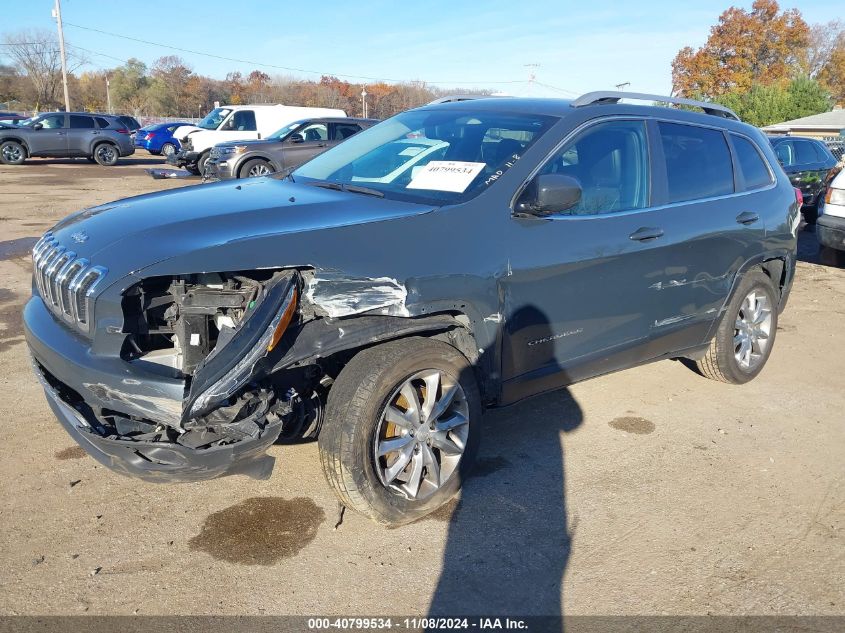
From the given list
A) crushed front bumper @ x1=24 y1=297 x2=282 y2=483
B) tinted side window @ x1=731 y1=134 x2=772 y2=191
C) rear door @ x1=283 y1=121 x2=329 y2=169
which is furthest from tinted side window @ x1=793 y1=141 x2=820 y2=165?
crushed front bumper @ x1=24 y1=297 x2=282 y2=483

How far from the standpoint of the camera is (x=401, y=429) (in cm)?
332

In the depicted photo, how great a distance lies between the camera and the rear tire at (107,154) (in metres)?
25.6

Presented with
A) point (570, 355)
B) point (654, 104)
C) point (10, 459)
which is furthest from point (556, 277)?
point (10, 459)

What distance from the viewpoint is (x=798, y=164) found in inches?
569

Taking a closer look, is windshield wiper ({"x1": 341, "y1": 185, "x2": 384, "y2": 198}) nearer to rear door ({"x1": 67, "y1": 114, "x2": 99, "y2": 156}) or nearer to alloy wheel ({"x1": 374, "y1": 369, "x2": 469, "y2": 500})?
alloy wheel ({"x1": 374, "y1": 369, "x2": 469, "y2": 500})

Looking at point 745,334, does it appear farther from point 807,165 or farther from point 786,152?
point 786,152

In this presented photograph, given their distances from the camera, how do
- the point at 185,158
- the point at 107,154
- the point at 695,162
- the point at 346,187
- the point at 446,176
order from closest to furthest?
the point at 446,176 < the point at 346,187 < the point at 695,162 < the point at 185,158 < the point at 107,154

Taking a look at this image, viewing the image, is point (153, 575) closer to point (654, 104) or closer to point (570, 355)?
point (570, 355)

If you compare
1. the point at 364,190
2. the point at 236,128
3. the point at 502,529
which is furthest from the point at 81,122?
the point at 502,529

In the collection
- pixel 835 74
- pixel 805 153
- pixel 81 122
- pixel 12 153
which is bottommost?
pixel 12 153

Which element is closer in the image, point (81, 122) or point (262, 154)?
point (262, 154)

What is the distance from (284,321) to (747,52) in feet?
208

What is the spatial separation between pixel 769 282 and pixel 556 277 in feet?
8.31

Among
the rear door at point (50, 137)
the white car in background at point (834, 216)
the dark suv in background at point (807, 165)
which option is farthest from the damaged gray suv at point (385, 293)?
the rear door at point (50, 137)
